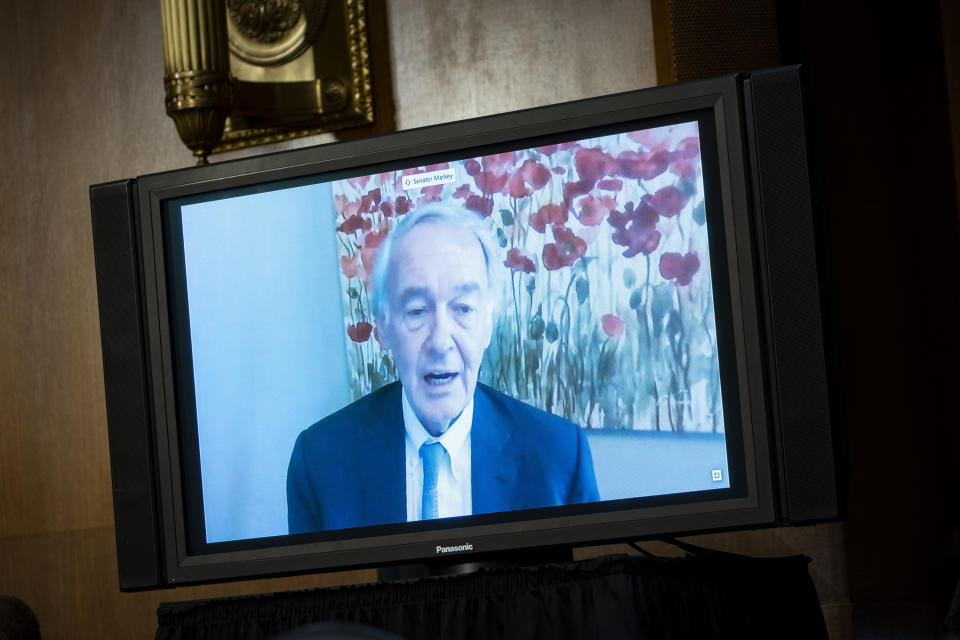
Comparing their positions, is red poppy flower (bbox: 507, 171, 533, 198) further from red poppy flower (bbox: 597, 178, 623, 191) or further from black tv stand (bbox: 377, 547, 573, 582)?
black tv stand (bbox: 377, 547, 573, 582)

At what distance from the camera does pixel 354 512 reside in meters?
1.63

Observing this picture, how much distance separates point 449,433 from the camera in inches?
62.6

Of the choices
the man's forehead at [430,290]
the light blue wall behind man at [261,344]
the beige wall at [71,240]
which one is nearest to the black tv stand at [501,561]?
the light blue wall behind man at [261,344]

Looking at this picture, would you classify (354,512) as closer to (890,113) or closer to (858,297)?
(858,297)

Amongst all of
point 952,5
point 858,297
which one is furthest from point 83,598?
point 952,5

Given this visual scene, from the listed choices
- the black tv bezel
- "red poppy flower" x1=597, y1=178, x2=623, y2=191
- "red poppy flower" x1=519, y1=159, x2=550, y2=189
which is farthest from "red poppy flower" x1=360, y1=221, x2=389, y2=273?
"red poppy flower" x1=597, y1=178, x2=623, y2=191

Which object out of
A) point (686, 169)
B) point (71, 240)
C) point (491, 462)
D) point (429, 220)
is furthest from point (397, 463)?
point (71, 240)

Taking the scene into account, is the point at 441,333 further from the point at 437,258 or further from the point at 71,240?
the point at 71,240

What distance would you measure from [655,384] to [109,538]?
1462 mm

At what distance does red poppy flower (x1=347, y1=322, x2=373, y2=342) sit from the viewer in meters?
1.63

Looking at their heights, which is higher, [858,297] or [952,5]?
[952,5]

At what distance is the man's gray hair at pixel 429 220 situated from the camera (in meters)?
1.58

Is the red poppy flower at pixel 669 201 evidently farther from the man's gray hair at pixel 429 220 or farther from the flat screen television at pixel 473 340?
the man's gray hair at pixel 429 220

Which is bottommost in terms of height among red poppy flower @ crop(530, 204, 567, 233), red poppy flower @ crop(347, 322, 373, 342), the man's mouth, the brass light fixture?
the man's mouth
